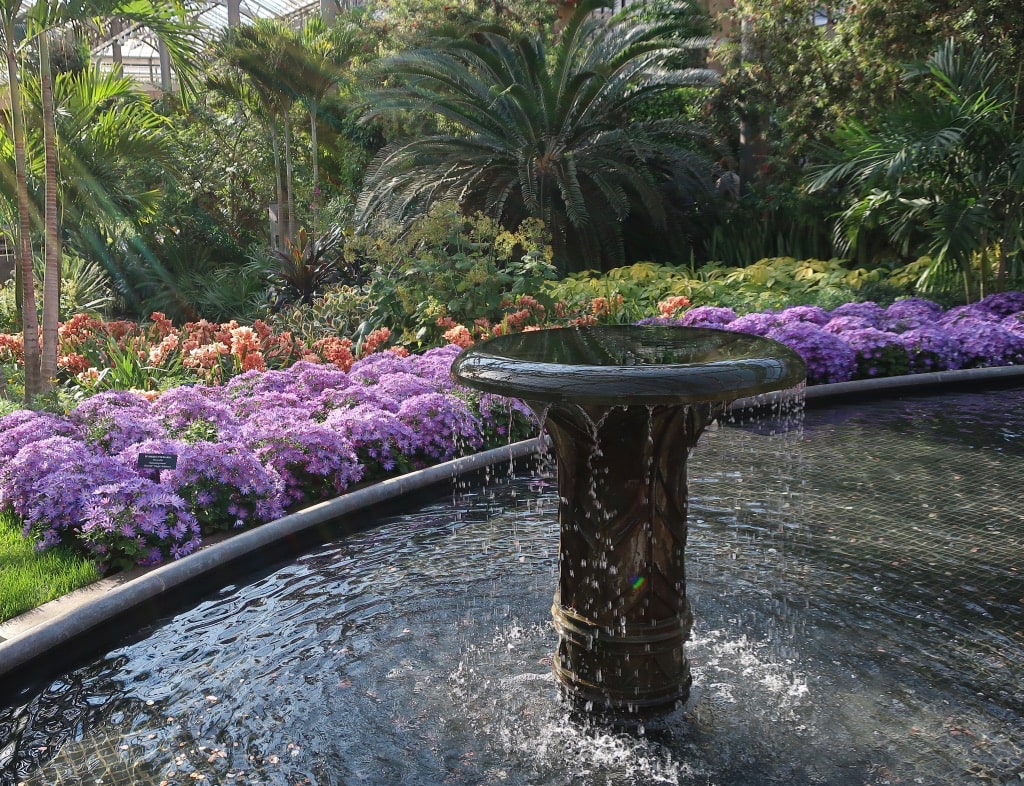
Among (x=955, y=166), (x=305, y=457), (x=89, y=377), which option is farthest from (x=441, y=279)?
(x=955, y=166)

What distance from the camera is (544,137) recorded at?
47.4 feet

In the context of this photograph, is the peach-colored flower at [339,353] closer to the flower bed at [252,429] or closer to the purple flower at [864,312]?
the flower bed at [252,429]

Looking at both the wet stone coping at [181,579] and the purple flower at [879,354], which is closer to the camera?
the wet stone coping at [181,579]

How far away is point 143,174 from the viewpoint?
61.6 ft

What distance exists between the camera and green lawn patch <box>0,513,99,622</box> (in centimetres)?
364

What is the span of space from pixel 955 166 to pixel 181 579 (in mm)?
10038

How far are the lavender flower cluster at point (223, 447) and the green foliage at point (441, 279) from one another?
1.85 meters

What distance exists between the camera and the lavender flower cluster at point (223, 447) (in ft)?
13.6

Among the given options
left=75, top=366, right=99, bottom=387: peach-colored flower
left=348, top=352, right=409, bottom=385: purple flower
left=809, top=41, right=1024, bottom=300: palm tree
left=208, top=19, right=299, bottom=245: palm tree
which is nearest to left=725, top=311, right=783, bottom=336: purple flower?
left=809, top=41, right=1024, bottom=300: palm tree

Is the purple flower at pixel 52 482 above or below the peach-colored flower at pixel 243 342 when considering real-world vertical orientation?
below

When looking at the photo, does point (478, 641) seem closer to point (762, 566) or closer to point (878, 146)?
point (762, 566)

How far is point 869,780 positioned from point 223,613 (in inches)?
101

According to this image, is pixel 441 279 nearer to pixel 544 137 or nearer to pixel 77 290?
pixel 544 137

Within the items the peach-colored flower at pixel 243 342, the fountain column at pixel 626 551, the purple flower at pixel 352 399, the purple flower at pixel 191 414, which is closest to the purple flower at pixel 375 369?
the purple flower at pixel 352 399
